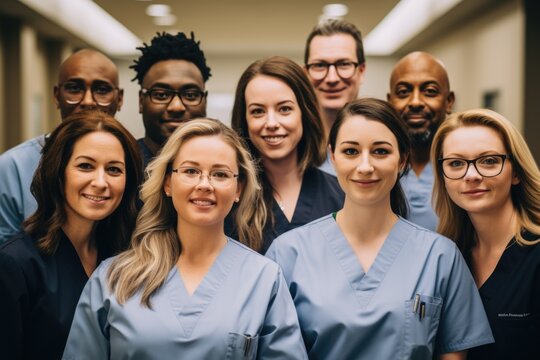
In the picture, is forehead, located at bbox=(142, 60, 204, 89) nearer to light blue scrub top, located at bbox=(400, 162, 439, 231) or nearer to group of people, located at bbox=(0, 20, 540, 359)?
group of people, located at bbox=(0, 20, 540, 359)

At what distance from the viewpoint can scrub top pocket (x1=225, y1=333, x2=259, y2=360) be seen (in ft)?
5.16

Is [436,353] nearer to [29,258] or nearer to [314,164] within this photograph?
[314,164]

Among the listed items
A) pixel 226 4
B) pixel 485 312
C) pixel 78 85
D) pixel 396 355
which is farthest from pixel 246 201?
pixel 226 4

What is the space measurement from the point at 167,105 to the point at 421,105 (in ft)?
3.41

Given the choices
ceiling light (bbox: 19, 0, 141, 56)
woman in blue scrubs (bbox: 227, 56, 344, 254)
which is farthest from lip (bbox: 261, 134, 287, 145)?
ceiling light (bbox: 19, 0, 141, 56)

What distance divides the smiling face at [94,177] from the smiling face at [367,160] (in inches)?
26.9

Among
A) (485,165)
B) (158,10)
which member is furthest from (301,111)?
(158,10)

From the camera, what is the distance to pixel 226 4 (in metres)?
6.09

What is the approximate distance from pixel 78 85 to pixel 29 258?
0.98 m

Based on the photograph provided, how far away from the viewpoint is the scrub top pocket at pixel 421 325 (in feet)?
5.38

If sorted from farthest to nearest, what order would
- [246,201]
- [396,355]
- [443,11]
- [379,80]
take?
[379,80]
[443,11]
[246,201]
[396,355]

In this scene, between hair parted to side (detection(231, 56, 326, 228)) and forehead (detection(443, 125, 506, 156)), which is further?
hair parted to side (detection(231, 56, 326, 228))

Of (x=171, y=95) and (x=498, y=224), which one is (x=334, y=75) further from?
(x=498, y=224)

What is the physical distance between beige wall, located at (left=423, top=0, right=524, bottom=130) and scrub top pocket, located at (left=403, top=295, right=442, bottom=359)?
12.7 ft
